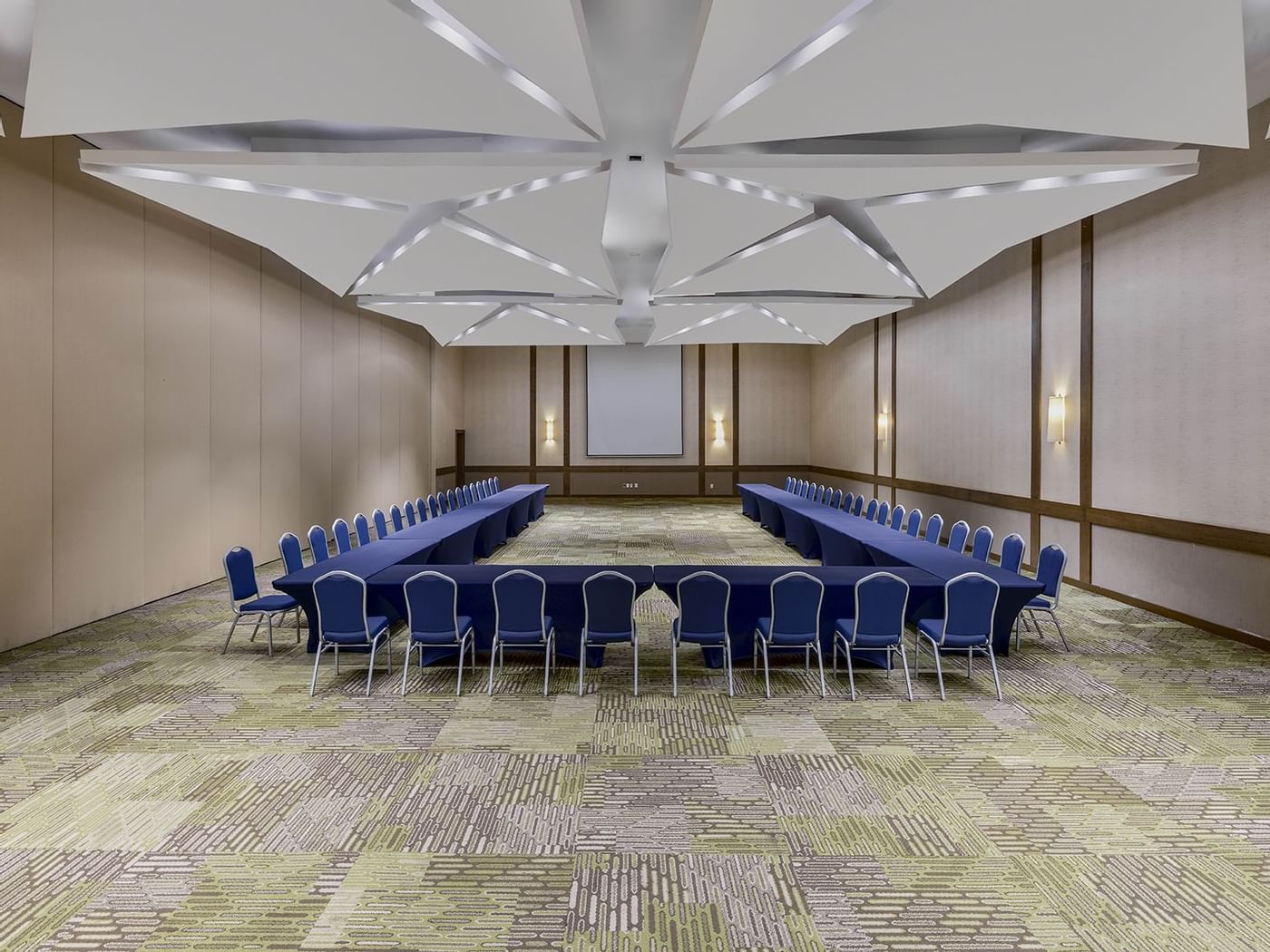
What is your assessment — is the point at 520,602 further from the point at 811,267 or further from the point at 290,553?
the point at 811,267

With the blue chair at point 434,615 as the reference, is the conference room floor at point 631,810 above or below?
below

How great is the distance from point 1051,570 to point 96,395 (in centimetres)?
926

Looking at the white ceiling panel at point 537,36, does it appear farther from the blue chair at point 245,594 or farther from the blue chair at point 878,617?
the blue chair at point 245,594

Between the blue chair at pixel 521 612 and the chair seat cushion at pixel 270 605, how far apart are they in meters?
2.01

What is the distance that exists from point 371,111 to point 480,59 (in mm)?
940

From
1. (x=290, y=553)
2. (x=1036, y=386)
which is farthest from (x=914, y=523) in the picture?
(x=290, y=553)

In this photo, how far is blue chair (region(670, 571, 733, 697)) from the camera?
16.7ft

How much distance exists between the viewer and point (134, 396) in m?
7.50

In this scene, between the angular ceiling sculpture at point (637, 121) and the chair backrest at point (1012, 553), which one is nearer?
the angular ceiling sculpture at point (637, 121)

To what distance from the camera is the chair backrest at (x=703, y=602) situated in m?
5.10

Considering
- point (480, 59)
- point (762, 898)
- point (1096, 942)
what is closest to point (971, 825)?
point (1096, 942)

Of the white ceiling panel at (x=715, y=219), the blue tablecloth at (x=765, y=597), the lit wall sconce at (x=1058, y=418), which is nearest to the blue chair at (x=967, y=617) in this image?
the blue tablecloth at (x=765, y=597)

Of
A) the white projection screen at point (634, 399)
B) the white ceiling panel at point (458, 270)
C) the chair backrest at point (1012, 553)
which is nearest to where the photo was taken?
the chair backrest at point (1012, 553)

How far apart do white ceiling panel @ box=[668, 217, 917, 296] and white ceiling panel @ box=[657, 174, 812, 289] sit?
12.3 inches
